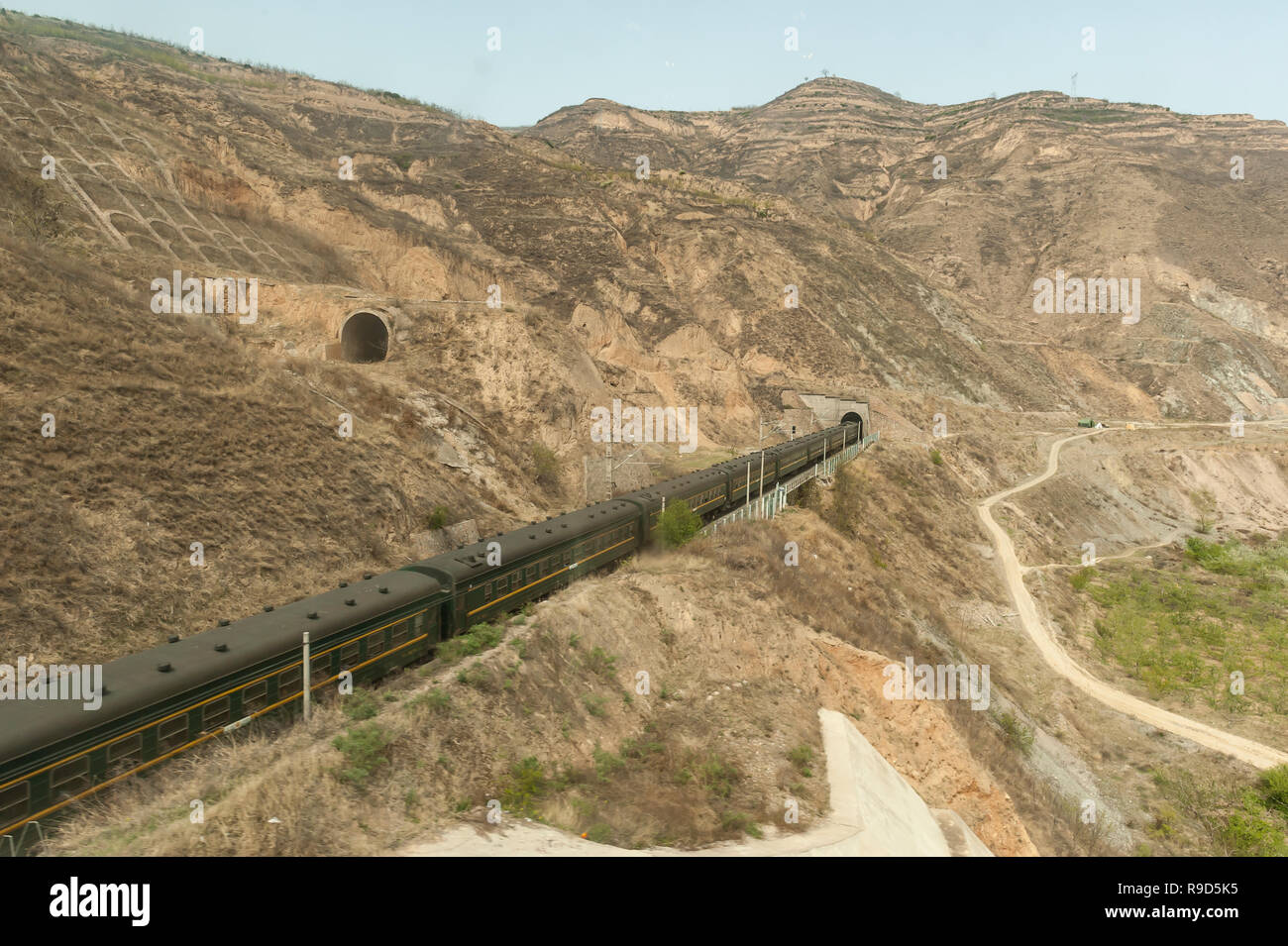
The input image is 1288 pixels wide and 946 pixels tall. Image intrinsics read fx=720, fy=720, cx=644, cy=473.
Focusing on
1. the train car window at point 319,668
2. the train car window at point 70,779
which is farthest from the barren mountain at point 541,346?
the train car window at point 70,779

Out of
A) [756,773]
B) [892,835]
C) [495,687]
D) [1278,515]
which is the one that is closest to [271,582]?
[495,687]

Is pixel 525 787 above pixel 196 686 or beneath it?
beneath

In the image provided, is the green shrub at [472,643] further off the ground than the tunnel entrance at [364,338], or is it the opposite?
the tunnel entrance at [364,338]

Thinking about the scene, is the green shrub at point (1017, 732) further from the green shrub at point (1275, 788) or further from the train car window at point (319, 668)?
the train car window at point (319, 668)

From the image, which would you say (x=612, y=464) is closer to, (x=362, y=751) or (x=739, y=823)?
(x=739, y=823)

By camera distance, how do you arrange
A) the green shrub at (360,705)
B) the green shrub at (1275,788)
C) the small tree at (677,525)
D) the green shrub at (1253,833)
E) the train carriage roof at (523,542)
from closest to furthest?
1. the green shrub at (360,705)
2. the train carriage roof at (523,542)
3. the green shrub at (1253,833)
4. the green shrub at (1275,788)
5. the small tree at (677,525)

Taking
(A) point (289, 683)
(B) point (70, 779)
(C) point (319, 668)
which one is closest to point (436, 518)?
(C) point (319, 668)
